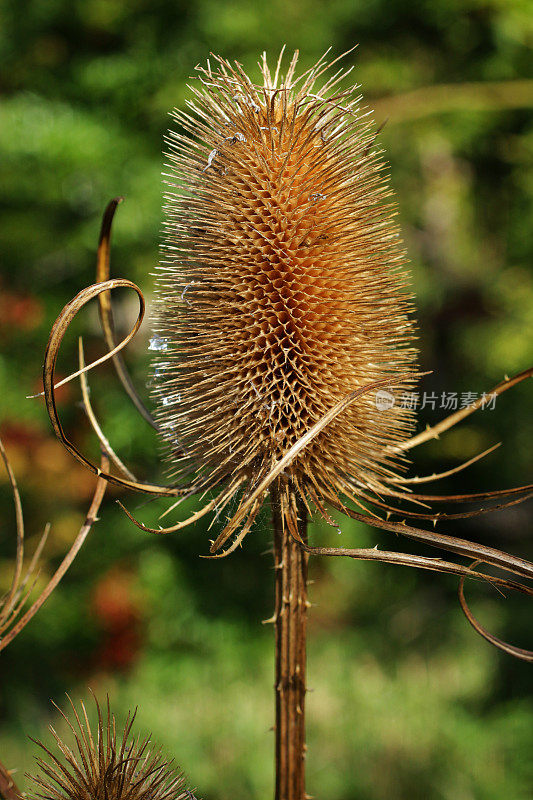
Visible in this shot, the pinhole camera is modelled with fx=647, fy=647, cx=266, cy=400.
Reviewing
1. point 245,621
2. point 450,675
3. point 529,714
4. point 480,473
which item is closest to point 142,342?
point 245,621

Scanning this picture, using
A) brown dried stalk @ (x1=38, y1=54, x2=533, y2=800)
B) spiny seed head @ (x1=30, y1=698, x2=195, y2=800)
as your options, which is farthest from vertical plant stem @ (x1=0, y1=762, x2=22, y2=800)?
brown dried stalk @ (x1=38, y1=54, x2=533, y2=800)

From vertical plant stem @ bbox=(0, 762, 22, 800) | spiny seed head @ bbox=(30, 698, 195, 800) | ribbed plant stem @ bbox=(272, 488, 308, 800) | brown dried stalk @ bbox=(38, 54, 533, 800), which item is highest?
brown dried stalk @ bbox=(38, 54, 533, 800)

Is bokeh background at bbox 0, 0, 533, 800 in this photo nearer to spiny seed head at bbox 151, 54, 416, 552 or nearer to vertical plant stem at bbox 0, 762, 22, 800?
spiny seed head at bbox 151, 54, 416, 552

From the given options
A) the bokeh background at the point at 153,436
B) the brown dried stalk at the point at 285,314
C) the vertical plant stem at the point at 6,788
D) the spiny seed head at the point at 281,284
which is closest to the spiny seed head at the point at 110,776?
the vertical plant stem at the point at 6,788

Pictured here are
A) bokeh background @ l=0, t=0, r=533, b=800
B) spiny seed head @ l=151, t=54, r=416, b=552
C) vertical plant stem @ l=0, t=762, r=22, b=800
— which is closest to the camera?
vertical plant stem @ l=0, t=762, r=22, b=800

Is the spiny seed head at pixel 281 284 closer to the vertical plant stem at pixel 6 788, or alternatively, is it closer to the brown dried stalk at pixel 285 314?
the brown dried stalk at pixel 285 314

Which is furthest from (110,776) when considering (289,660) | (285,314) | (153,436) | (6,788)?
(153,436)
